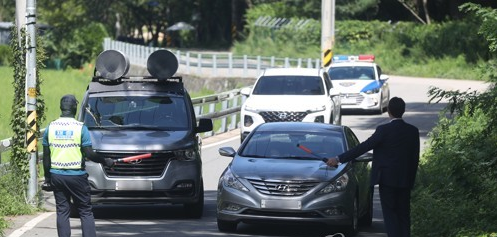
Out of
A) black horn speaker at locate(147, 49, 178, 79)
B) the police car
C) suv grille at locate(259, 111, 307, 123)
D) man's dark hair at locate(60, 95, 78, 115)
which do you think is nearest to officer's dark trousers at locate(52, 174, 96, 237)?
man's dark hair at locate(60, 95, 78, 115)

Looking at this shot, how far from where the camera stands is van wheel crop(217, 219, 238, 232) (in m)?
15.2

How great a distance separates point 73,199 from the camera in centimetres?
1271

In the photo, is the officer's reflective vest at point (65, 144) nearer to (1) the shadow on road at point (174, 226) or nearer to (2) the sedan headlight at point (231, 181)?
(1) the shadow on road at point (174, 226)

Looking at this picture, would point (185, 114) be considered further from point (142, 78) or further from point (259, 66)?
point (259, 66)

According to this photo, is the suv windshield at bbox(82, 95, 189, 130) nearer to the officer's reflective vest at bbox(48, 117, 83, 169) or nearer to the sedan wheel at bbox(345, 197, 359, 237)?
the sedan wheel at bbox(345, 197, 359, 237)

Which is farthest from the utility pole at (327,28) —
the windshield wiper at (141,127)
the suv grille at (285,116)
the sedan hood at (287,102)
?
the windshield wiper at (141,127)

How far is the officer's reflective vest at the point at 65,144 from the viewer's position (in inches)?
500

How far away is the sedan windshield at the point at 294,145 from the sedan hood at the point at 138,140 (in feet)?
3.66

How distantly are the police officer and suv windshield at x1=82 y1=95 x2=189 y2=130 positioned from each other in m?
4.44

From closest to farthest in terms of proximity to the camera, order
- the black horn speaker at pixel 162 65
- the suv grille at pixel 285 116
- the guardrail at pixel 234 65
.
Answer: the black horn speaker at pixel 162 65 → the suv grille at pixel 285 116 → the guardrail at pixel 234 65

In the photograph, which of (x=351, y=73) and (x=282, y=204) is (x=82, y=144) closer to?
(x=282, y=204)

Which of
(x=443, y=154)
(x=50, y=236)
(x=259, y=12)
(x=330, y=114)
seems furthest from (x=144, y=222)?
(x=259, y=12)

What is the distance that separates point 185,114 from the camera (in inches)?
699

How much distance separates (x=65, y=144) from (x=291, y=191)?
3.25m
